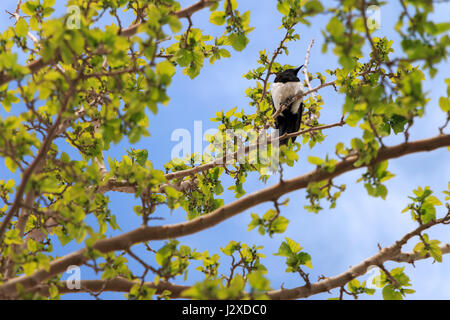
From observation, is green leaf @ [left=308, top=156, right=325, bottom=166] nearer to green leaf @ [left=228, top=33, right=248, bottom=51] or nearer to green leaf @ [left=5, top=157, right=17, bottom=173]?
green leaf @ [left=228, top=33, right=248, bottom=51]

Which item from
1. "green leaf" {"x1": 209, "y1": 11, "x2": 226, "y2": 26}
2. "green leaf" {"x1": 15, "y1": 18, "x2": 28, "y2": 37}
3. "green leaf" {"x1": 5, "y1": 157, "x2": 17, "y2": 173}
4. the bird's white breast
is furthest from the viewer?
the bird's white breast

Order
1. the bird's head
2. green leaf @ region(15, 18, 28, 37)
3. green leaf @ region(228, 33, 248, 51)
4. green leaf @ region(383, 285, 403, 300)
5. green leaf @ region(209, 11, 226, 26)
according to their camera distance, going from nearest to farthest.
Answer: green leaf @ region(383, 285, 403, 300), green leaf @ region(15, 18, 28, 37), green leaf @ region(209, 11, 226, 26), green leaf @ region(228, 33, 248, 51), the bird's head

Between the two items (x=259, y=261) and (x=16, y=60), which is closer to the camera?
Result: (x=16, y=60)

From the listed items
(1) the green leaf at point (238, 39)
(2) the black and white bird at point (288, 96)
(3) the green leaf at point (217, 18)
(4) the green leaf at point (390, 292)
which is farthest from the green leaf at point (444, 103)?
(2) the black and white bird at point (288, 96)

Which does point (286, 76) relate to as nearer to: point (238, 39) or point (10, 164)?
point (238, 39)

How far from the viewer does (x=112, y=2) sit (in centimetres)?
370

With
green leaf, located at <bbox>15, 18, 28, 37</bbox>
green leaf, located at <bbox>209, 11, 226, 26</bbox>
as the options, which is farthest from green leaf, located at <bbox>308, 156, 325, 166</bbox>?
green leaf, located at <bbox>15, 18, 28, 37</bbox>

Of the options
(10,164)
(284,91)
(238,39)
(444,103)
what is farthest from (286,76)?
(10,164)

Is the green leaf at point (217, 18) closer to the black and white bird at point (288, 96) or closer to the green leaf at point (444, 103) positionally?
the green leaf at point (444, 103)
